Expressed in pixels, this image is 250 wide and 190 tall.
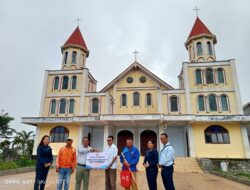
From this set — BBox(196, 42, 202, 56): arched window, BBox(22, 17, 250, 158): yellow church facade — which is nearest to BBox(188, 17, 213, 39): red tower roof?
BBox(22, 17, 250, 158): yellow church facade

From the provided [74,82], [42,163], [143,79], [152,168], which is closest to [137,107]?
[143,79]

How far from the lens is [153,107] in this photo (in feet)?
58.8

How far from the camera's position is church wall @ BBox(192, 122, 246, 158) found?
14.8m

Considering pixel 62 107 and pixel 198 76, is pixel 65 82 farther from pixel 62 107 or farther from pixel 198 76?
pixel 198 76

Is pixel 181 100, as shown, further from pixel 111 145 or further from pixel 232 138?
pixel 111 145

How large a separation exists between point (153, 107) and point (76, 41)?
1076 cm

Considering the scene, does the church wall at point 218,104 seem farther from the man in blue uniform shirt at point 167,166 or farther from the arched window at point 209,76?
the man in blue uniform shirt at point 167,166

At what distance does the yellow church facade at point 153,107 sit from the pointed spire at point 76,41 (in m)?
0.15

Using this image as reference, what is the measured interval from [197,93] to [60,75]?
1301 cm

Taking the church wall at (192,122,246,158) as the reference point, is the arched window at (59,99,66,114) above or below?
above

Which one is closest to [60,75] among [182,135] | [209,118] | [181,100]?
[181,100]

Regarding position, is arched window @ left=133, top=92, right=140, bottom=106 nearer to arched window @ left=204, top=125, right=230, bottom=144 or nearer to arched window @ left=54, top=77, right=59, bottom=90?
arched window @ left=204, top=125, right=230, bottom=144

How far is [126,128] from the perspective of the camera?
59.2 feet

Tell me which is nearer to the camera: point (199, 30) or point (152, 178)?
point (152, 178)
